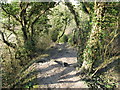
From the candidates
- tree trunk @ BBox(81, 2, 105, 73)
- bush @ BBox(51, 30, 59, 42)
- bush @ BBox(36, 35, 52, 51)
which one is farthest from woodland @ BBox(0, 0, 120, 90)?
bush @ BBox(51, 30, 59, 42)

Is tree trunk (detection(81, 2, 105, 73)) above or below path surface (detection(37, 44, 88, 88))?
above

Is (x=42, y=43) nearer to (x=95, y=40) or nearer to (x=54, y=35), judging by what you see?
(x=54, y=35)

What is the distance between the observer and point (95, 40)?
4.20 m

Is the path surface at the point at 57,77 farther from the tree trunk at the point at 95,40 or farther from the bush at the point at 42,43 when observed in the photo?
the bush at the point at 42,43

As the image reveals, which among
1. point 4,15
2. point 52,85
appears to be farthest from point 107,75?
point 4,15

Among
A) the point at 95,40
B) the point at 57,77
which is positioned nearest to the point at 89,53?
the point at 95,40

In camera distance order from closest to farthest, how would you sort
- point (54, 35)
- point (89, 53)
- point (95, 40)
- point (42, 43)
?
1. point (95, 40)
2. point (89, 53)
3. point (42, 43)
4. point (54, 35)

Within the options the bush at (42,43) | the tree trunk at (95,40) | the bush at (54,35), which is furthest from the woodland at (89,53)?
the bush at (54,35)

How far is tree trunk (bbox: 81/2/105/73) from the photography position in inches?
154

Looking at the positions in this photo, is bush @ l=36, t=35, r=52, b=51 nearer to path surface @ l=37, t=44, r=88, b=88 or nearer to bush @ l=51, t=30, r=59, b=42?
bush @ l=51, t=30, r=59, b=42

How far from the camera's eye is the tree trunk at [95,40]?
3.90 m

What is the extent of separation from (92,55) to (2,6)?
14.9 feet

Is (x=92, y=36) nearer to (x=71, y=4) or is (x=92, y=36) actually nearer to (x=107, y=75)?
(x=107, y=75)

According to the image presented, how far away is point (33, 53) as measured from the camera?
24.4 ft
